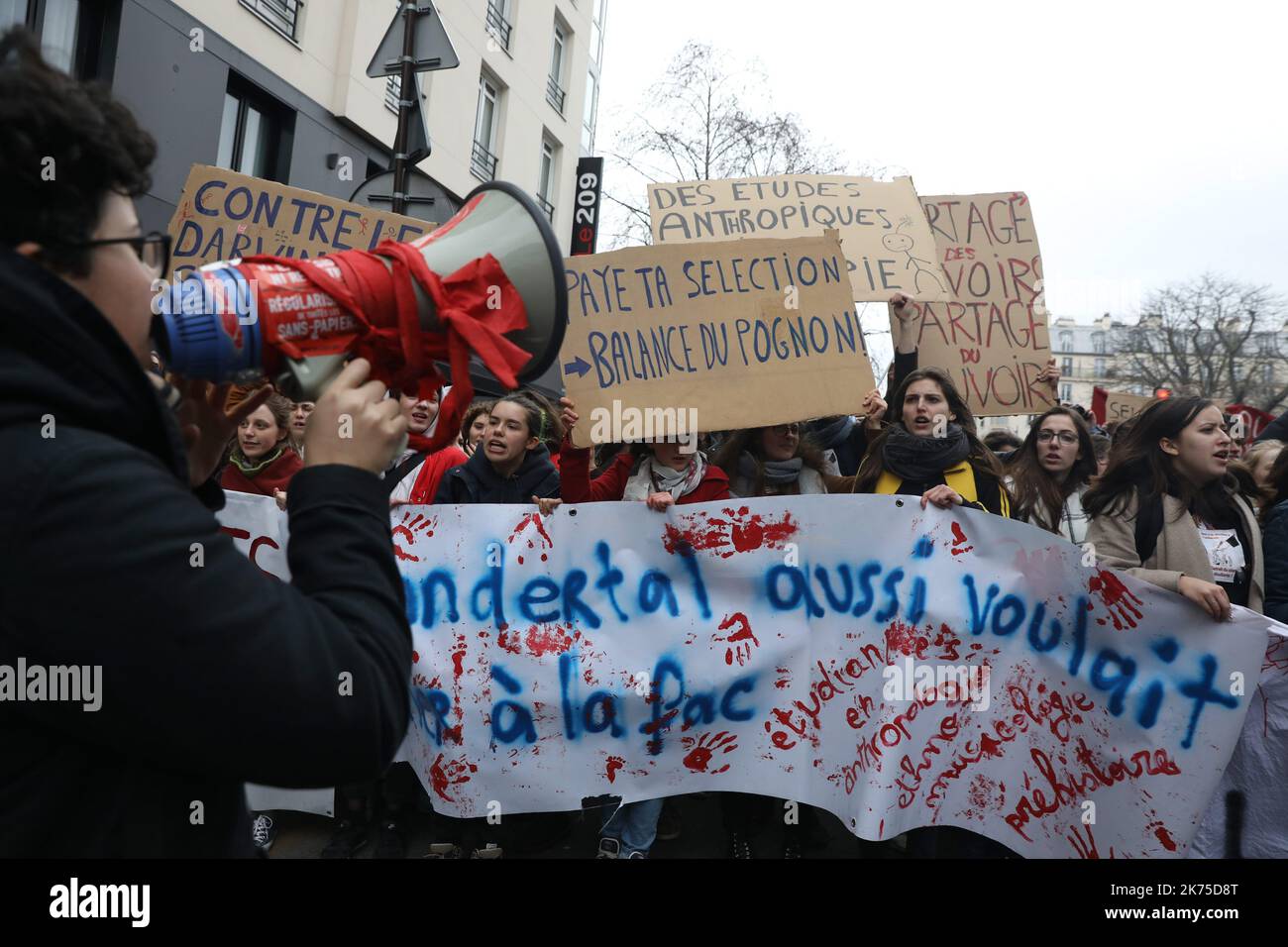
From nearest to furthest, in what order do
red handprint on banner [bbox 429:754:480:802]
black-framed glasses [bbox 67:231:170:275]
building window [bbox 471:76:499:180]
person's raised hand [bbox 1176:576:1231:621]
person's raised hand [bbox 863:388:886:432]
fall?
black-framed glasses [bbox 67:231:170:275] → person's raised hand [bbox 1176:576:1231:621] → red handprint on banner [bbox 429:754:480:802] → person's raised hand [bbox 863:388:886:432] → building window [bbox 471:76:499:180]

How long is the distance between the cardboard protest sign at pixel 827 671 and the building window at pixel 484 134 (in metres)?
12.9

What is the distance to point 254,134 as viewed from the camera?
34.1ft

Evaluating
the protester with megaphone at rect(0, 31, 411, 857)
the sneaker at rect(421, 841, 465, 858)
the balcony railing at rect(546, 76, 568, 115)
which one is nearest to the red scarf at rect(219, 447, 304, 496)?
the sneaker at rect(421, 841, 465, 858)

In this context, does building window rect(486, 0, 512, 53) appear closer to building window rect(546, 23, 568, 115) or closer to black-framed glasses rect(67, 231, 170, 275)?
building window rect(546, 23, 568, 115)

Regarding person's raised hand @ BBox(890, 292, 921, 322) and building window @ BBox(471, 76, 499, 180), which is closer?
person's raised hand @ BBox(890, 292, 921, 322)

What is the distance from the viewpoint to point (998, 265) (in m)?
4.73

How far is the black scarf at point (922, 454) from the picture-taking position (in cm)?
360

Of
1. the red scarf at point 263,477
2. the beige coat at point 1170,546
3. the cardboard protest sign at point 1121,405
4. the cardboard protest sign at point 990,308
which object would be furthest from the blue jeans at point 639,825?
the cardboard protest sign at point 1121,405

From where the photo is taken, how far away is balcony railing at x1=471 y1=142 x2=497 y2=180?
1505 cm

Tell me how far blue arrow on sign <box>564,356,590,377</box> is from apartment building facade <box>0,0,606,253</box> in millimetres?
2440

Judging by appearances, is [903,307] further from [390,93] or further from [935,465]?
[390,93]

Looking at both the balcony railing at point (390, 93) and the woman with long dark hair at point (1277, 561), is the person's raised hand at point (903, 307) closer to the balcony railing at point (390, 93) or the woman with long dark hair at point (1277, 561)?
the woman with long dark hair at point (1277, 561)
